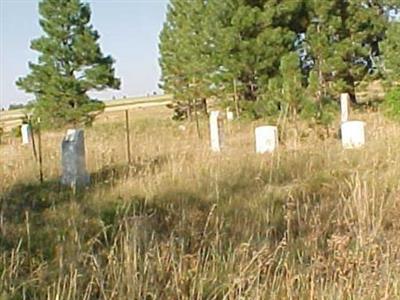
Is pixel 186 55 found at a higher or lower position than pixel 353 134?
higher

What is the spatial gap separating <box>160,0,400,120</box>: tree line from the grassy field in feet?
21.3

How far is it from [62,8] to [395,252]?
26563mm

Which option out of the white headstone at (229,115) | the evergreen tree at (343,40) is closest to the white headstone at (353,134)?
the white headstone at (229,115)

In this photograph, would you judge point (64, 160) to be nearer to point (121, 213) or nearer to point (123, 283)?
point (121, 213)

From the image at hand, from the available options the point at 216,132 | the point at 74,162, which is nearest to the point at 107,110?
the point at 216,132

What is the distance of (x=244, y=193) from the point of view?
5820 millimetres

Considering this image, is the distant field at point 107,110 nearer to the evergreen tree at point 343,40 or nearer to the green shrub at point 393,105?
the evergreen tree at point 343,40

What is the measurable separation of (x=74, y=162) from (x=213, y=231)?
3.76 m

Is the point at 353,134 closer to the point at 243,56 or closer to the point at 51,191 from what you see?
the point at 51,191

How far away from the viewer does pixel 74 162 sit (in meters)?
7.68

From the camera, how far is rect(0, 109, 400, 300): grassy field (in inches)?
122

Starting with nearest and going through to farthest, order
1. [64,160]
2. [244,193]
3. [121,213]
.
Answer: [121,213] < [244,193] < [64,160]

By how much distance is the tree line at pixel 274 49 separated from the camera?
19.4 m

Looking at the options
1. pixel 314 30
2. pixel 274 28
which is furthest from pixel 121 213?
pixel 314 30
